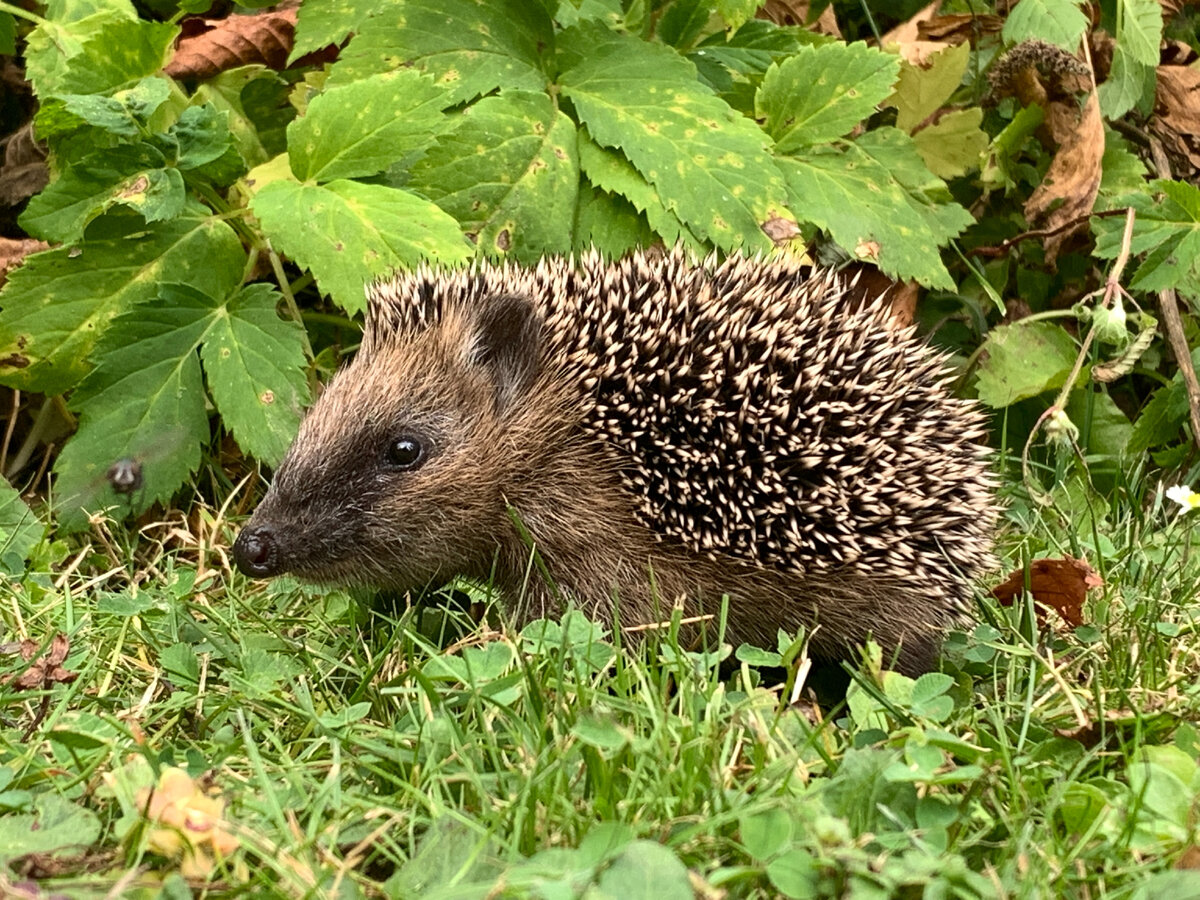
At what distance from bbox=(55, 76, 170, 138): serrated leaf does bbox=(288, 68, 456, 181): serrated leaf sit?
0.48 meters

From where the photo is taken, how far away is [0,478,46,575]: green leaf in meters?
4.32

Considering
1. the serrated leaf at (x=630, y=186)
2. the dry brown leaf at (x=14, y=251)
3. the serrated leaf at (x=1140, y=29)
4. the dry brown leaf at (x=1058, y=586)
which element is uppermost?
the serrated leaf at (x=1140, y=29)

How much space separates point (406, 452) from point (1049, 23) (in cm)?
327

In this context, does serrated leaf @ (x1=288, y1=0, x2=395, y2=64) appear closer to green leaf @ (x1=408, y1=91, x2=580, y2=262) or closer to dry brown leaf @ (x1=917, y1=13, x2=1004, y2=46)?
green leaf @ (x1=408, y1=91, x2=580, y2=262)

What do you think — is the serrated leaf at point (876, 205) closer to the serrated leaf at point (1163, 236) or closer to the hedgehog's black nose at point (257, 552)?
the serrated leaf at point (1163, 236)

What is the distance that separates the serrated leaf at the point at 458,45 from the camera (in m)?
4.66

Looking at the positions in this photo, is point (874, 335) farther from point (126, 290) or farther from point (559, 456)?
point (126, 290)

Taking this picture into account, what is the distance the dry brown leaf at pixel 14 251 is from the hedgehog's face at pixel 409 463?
185 centimetres

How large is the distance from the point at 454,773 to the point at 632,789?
1.35 feet

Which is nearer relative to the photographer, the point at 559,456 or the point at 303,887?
the point at 303,887

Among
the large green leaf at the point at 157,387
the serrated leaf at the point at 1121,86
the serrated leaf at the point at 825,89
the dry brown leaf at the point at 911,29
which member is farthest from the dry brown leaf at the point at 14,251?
the serrated leaf at the point at 1121,86

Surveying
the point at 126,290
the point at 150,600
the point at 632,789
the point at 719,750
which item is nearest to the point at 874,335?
the point at 719,750

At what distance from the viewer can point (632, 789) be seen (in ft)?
8.46

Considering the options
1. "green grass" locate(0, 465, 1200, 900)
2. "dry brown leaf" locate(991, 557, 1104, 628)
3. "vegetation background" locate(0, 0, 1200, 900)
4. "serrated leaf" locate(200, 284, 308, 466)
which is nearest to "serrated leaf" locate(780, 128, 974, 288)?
"vegetation background" locate(0, 0, 1200, 900)
